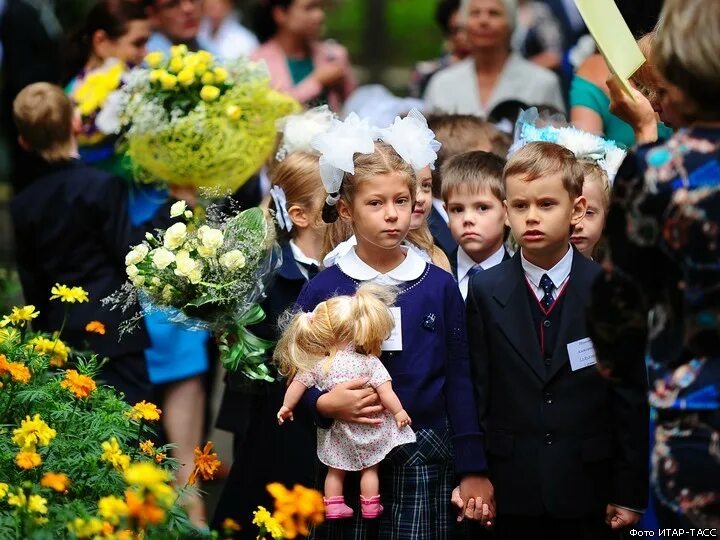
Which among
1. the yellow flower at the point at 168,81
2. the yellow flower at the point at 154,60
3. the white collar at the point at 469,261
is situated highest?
the yellow flower at the point at 154,60

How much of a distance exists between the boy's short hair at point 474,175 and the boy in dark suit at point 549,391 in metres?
0.59

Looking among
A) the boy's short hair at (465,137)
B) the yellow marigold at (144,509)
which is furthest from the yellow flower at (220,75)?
the yellow marigold at (144,509)

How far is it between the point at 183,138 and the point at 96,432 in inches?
79.4

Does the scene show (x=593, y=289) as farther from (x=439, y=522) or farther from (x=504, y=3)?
(x=504, y=3)

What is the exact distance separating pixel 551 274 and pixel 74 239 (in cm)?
292

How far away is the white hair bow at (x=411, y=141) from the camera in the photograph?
15.3ft

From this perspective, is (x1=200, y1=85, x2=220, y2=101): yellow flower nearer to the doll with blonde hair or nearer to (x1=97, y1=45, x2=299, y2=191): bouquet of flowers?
(x1=97, y1=45, x2=299, y2=191): bouquet of flowers

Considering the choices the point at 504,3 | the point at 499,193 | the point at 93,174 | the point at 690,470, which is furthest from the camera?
the point at 504,3

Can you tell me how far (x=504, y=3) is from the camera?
8.32m

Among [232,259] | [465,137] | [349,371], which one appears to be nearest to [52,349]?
[232,259]

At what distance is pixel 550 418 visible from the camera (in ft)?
14.8

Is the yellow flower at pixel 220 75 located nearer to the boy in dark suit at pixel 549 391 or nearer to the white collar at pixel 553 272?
the boy in dark suit at pixel 549 391

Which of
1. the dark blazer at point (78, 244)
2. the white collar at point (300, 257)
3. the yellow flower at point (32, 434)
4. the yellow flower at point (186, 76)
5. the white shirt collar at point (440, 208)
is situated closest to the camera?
the yellow flower at point (32, 434)

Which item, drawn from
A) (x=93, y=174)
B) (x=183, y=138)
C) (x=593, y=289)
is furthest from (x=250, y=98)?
(x=593, y=289)
